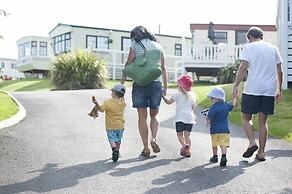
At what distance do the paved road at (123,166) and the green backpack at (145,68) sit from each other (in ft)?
3.60

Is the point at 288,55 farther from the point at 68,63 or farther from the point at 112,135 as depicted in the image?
the point at 68,63

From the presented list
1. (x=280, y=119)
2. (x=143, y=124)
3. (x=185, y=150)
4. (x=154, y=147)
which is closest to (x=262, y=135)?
(x=185, y=150)

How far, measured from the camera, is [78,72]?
24188mm

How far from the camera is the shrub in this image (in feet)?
79.3

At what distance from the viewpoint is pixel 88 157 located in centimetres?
736

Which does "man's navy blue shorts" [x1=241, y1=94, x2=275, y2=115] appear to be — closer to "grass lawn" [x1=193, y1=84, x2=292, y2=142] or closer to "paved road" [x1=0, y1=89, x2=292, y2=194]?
"paved road" [x1=0, y1=89, x2=292, y2=194]

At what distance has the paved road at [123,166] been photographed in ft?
19.1

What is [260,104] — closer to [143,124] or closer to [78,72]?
[143,124]

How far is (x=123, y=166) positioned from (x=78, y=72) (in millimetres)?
17749

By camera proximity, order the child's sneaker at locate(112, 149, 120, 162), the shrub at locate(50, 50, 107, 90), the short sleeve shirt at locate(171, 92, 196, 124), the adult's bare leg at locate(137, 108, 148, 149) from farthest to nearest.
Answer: the shrub at locate(50, 50, 107, 90) < the short sleeve shirt at locate(171, 92, 196, 124) < the adult's bare leg at locate(137, 108, 148, 149) < the child's sneaker at locate(112, 149, 120, 162)

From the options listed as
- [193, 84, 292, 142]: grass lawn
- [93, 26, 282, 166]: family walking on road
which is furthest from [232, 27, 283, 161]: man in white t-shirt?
[193, 84, 292, 142]: grass lawn

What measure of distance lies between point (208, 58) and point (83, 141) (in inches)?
763

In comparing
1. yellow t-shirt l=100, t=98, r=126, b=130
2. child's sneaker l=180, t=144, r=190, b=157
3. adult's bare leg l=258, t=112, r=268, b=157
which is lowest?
child's sneaker l=180, t=144, r=190, b=157

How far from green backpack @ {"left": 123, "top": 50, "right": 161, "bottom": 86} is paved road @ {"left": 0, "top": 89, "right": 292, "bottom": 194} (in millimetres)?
1096
